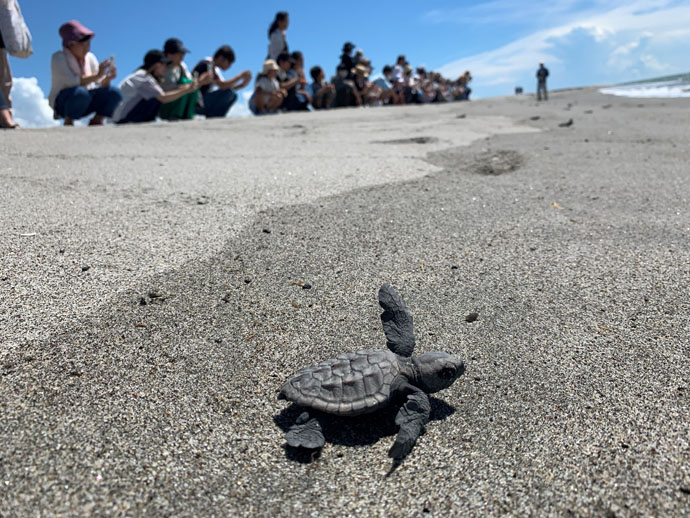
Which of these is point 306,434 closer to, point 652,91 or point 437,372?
point 437,372

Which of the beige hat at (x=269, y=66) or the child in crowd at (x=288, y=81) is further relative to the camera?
the child in crowd at (x=288, y=81)

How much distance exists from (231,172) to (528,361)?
9.03ft

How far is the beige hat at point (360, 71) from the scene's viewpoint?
11.9m

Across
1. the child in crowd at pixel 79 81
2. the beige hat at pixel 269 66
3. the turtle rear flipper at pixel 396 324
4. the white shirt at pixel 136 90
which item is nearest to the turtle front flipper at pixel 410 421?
the turtle rear flipper at pixel 396 324

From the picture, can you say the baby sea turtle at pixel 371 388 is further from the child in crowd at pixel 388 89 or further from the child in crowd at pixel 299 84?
the child in crowd at pixel 388 89

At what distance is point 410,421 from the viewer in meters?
1.42

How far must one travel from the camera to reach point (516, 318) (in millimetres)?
1969

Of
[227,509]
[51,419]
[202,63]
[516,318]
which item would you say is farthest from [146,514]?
[202,63]

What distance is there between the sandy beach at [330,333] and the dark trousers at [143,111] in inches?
139

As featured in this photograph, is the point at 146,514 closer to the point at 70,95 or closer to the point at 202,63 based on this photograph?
the point at 70,95

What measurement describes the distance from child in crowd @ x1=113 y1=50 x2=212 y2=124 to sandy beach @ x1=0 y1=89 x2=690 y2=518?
11.4ft

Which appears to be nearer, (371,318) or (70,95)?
(371,318)

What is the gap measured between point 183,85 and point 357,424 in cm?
704

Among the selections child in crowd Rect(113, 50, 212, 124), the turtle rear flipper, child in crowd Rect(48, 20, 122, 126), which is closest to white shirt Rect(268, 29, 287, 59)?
child in crowd Rect(113, 50, 212, 124)
